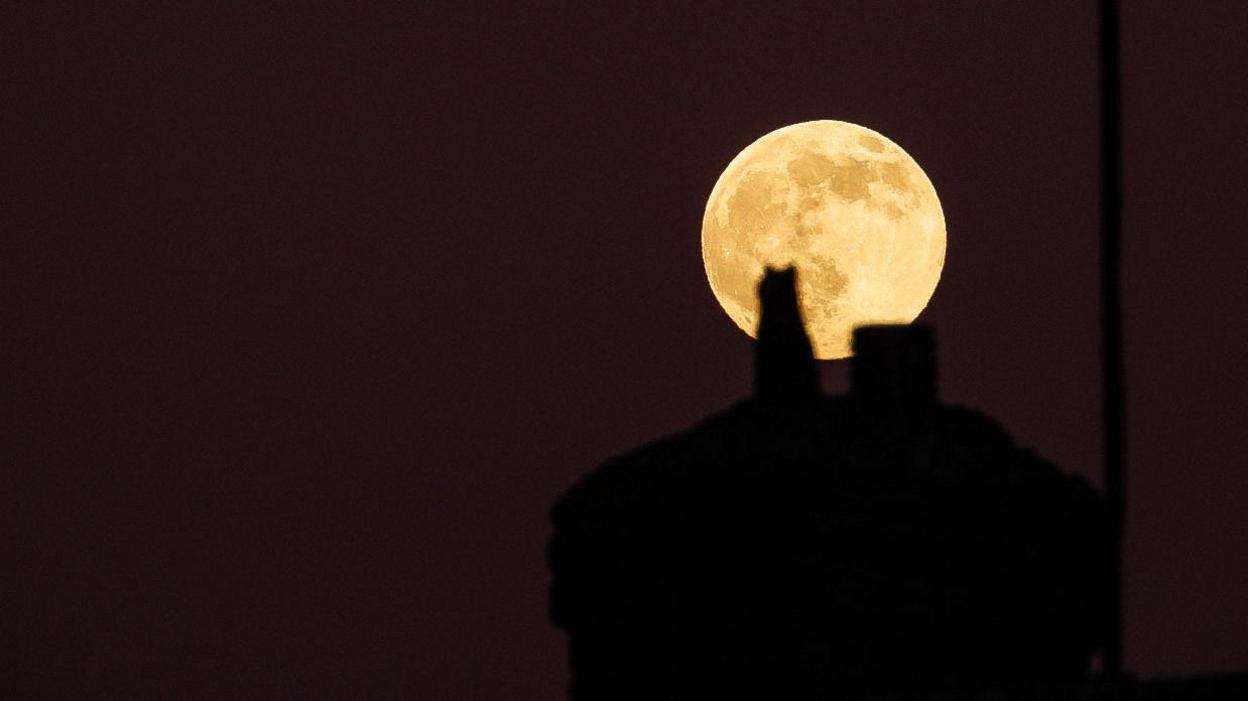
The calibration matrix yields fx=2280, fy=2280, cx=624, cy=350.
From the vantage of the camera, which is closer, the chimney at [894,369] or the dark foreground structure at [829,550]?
the dark foreground structure at [829,550]

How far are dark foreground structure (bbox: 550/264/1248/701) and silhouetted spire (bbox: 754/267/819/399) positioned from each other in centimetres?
2

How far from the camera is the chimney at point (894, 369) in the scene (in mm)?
16484

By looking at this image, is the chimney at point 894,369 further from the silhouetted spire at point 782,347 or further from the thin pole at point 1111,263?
the thin pole at point 1111,263

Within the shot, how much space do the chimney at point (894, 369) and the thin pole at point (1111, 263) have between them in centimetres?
254

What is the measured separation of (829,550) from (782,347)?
1.95 meters

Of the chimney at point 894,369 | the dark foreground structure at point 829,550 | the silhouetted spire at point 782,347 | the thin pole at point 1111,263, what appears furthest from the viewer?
the silhouetted spire at point 782,347

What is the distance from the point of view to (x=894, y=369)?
16.5m

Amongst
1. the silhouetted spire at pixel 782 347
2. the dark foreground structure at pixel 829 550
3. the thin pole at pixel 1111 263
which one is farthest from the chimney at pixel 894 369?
the thin pole at pixel 1111 263

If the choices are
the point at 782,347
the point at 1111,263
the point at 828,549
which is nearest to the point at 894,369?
the point at 782,347

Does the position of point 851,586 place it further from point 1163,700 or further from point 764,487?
point 1163,700

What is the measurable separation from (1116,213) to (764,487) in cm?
382

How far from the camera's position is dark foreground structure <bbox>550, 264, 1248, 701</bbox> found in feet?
50.2

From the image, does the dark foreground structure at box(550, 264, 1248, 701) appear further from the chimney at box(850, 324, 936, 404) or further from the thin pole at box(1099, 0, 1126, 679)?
the thin pole at box(1099, 0, 1126, 679)

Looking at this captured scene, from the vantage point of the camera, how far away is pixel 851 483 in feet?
51.9
